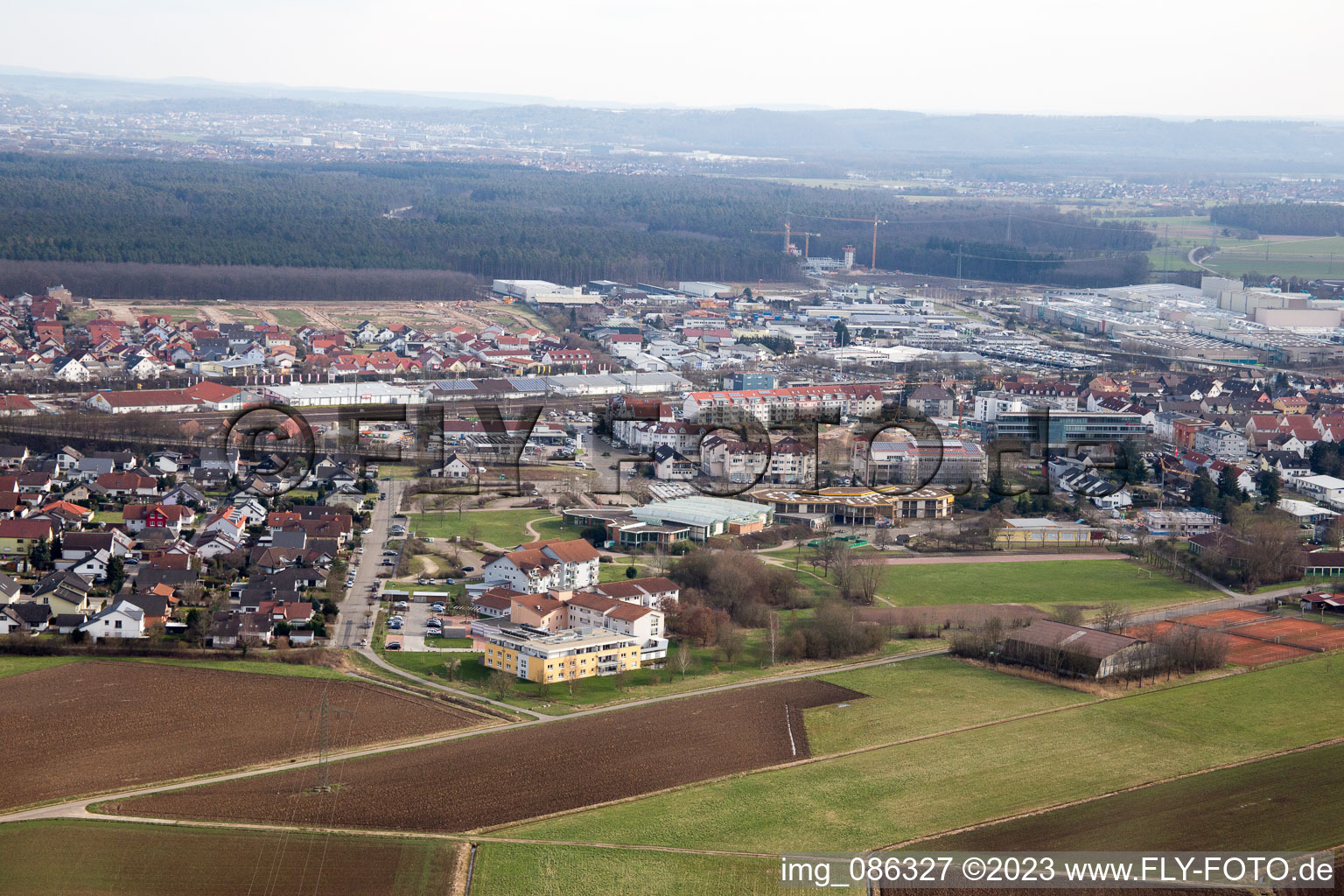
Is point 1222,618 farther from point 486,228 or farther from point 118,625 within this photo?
point 486,228

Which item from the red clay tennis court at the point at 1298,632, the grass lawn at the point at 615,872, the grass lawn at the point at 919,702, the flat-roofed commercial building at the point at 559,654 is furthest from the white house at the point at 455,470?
the grass lawn at the point at 615,872

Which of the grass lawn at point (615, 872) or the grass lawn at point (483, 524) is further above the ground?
the grass lawn at point (615, 872)

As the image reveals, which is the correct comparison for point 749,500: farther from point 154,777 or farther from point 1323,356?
point 1323,356

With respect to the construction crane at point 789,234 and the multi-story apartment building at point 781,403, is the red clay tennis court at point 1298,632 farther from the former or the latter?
the construction crane at point 789,234

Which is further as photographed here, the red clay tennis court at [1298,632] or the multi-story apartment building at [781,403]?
the multi-story apartment building at [781,403]

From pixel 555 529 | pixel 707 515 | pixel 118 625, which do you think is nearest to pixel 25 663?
pixel 118 625

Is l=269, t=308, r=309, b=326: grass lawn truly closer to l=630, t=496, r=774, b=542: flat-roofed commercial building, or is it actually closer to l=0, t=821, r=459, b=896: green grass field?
l=630, t=496, r=774, b=542: flat-roofed commercial building

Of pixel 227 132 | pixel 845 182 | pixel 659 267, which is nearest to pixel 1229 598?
pixel 659 267
